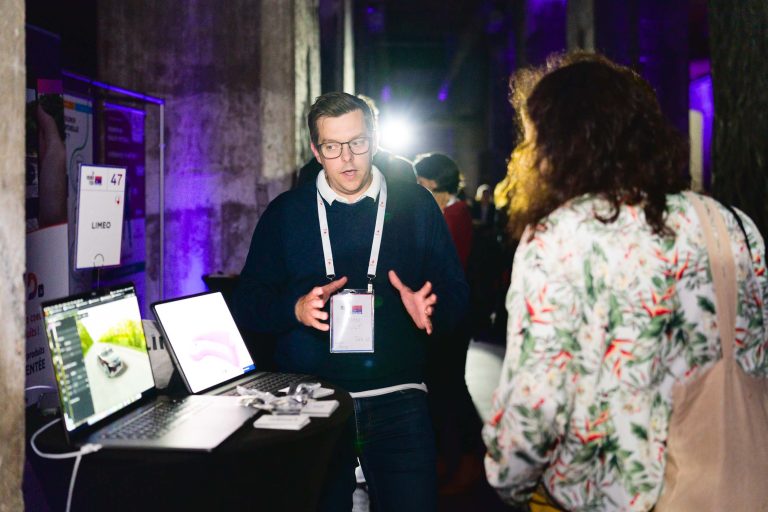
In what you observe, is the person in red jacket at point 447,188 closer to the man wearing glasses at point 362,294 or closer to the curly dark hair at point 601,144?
the man wearing glasses at point 362,294

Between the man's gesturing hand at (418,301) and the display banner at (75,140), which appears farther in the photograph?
the display banner at (75,140)

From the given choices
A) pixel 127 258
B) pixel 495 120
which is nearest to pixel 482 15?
pixel 495 120

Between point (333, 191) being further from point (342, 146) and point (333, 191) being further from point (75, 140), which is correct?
point (75, 140)

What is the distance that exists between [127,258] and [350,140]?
7.88 feet

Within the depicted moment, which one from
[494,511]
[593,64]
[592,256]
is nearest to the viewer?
[592,256]

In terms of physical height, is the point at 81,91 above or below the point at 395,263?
above

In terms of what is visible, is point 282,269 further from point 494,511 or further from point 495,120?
point 495,120

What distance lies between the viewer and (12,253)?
167 cm

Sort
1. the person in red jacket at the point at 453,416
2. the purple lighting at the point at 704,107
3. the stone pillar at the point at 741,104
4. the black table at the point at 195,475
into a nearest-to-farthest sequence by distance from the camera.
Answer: the black table at the point at 195,475
the stone pillar at the point at 741,104
the person in red jacket at the point at 453,416
the purple lighting at the point at 704,107

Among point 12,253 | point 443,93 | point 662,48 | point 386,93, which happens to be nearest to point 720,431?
point 12,253

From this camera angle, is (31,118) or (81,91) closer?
(31,118)

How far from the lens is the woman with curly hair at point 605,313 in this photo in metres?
1.29

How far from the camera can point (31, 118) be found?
9.19 ft

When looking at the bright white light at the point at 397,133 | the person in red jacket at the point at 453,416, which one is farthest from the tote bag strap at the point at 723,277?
the bright white light at the point at 397,133
